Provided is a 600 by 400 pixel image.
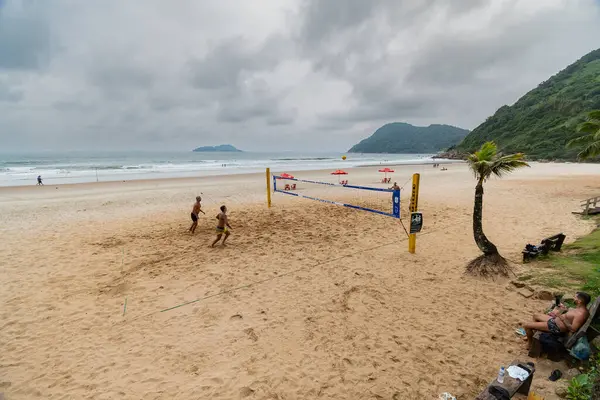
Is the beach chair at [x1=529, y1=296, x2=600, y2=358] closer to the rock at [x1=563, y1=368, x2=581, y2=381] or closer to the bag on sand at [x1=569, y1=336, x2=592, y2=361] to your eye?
the bag on sand at [x1=569, y1=336, x2=592, y2=361]

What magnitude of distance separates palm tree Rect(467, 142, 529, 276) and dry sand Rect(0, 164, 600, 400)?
415 millimetres

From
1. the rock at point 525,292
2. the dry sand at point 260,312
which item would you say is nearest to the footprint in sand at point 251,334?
the dry sand at point 260,312

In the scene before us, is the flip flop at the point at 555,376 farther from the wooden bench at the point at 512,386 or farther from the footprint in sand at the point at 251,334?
the footprint in sand at the point at 251,334

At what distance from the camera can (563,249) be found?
7.46 m

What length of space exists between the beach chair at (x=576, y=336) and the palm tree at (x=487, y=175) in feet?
8.33

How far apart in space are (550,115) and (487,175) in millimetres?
82767

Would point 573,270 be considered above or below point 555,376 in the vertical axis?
above

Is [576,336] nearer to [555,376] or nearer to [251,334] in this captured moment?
[555,376]

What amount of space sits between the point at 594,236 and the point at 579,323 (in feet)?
19.2

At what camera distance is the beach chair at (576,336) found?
3.72 meters

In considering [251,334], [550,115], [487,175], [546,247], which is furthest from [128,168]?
[550,115]

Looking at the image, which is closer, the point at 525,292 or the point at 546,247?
the point at 525,292

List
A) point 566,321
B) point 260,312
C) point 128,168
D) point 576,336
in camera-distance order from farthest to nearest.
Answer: point 128,168 < point 260,312 < point 566,321 < point 576,336

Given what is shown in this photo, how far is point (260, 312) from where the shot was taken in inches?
209
